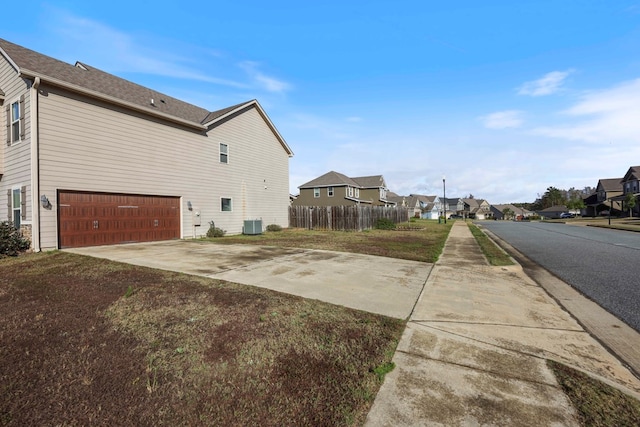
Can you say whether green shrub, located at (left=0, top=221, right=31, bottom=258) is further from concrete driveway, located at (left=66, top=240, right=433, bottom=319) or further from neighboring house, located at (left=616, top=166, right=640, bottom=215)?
neighboring house, located at (left=616, top=166, right=640, bottom=215)

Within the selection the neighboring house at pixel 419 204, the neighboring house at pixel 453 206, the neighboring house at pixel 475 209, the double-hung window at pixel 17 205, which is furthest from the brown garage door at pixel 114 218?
the neighboring house at pixel 475 209

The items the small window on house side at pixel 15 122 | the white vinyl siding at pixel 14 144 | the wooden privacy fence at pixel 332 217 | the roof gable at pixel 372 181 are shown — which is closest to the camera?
the white vinyl siding at pixel 14 144

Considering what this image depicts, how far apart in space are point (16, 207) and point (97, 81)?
6091 millimetres

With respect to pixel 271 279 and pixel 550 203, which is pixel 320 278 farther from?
pixel 550 203

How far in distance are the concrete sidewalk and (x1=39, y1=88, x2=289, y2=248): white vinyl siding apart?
12.8 m

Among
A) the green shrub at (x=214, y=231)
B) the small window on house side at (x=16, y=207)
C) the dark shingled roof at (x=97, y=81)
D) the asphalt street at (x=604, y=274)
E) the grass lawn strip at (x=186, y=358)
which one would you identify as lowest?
the asphalt street at (x=604, y=274)

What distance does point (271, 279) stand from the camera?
6.21m

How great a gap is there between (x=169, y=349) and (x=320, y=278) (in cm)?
370

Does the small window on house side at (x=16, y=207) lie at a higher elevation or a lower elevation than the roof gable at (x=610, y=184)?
lower

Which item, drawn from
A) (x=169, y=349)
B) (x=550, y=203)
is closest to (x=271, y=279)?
(x=169, y=349)

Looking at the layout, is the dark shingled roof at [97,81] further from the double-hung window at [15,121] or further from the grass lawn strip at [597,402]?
the grass lawn strip at [597,402]

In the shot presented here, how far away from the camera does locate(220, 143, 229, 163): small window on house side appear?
56.5 feet

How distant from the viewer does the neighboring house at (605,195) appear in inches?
2115

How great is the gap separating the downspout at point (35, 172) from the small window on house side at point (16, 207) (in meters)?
1.53
